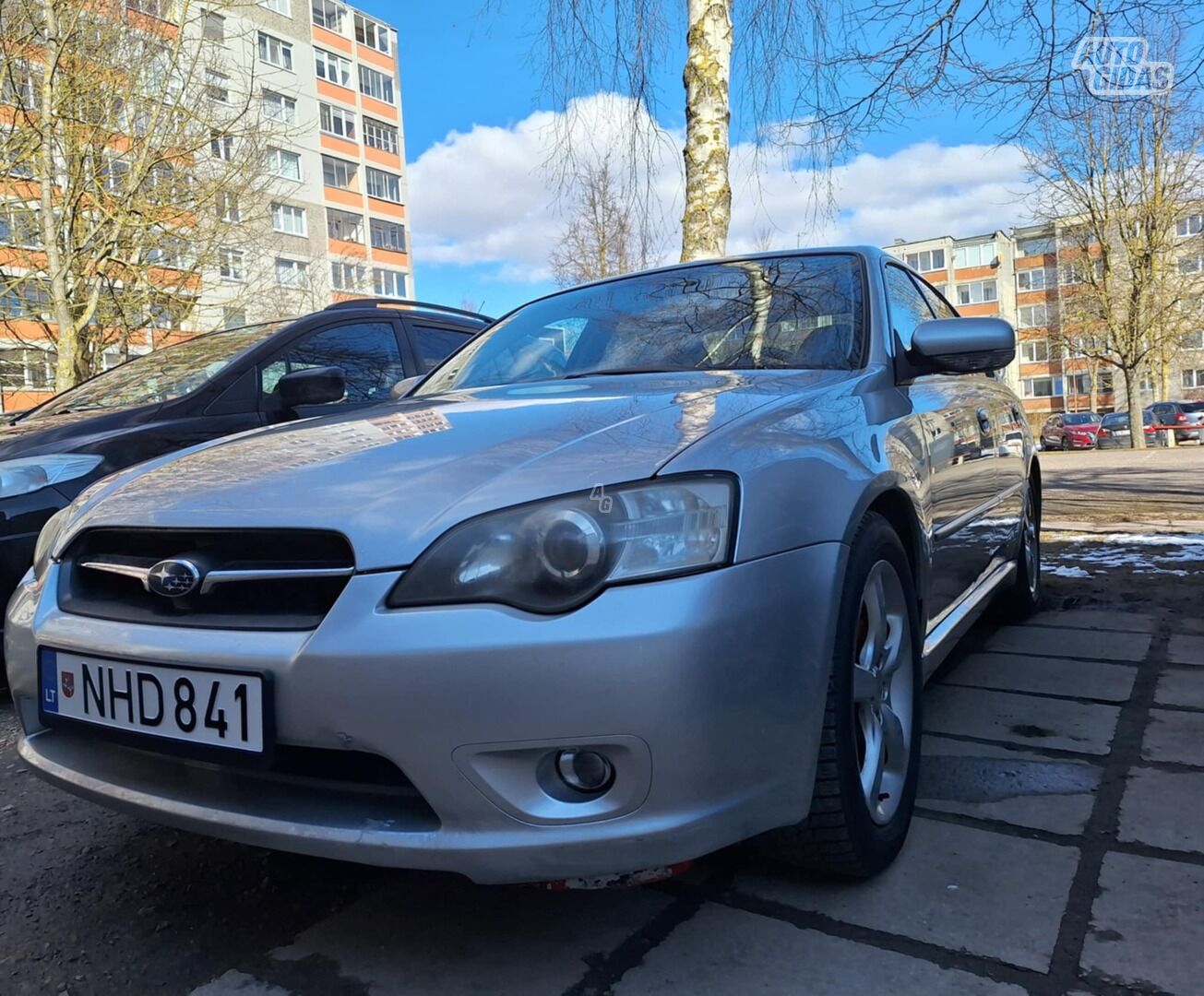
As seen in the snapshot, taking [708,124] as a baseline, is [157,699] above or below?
below

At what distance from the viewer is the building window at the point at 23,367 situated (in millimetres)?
14555

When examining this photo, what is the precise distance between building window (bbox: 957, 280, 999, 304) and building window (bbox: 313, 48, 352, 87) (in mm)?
41122

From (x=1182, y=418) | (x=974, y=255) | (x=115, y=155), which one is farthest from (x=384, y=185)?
(x=974, y=255)

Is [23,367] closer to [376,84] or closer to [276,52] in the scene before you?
[276,52]

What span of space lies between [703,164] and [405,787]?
5.86m

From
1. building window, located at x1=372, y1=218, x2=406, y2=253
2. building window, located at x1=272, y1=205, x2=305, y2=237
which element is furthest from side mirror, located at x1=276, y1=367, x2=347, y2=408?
building window, located at x1=372, y1=218, x2=406, y2=253

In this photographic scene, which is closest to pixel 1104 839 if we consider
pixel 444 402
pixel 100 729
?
pixel 444 402

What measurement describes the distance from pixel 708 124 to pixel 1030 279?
63.0m

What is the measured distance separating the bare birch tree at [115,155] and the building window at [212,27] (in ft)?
0.10

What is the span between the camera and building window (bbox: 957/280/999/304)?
64.3 meters

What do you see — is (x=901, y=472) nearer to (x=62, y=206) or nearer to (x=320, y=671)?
(x=320, y=671)

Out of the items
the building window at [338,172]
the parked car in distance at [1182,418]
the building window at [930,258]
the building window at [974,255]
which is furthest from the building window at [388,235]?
the building window at [974,255]

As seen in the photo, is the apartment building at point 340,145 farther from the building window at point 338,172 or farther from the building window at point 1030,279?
the building window at point 1030,279

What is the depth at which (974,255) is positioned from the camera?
65.8m
